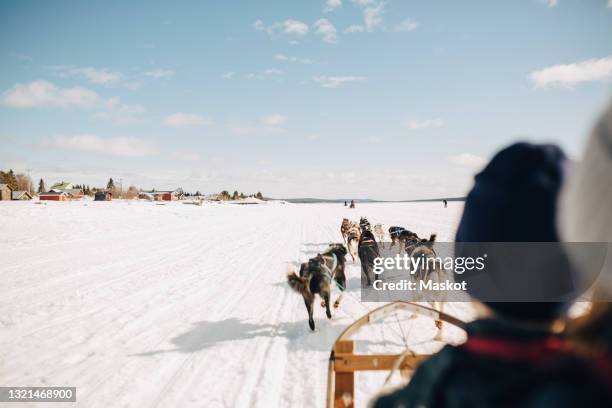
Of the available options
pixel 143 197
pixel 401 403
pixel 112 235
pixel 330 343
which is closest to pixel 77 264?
pixel 112 235

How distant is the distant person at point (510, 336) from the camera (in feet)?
2.50

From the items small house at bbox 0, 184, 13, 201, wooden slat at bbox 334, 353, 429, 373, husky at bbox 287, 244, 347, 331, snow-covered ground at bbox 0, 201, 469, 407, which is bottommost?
snow-covered ground at bbox 0, 201, 469, 407

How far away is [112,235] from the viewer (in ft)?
54.0

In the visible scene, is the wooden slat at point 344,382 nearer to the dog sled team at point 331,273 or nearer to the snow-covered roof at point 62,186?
the dog sled team at point 331,273

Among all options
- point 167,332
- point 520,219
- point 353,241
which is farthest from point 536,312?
point 353,241

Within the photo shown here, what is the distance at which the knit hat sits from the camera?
0.99 meters

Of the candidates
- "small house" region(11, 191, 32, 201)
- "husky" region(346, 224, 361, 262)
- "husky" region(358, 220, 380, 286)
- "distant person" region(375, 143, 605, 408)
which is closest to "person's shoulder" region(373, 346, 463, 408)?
"distant person" region(375, 143, 605, 408)

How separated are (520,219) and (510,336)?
0.35 metres

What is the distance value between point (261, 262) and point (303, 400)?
7168mm

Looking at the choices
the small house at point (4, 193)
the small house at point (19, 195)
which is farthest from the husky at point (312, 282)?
the small house at point (19, 195)

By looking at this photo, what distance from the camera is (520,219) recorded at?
1.02 meters

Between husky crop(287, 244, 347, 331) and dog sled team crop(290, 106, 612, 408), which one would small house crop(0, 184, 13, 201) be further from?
dog sled team crop(290, 106, 612, 408)

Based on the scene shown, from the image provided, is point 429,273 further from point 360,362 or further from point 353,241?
point 353,241

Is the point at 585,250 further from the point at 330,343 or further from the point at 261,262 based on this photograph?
the point at 261,262
